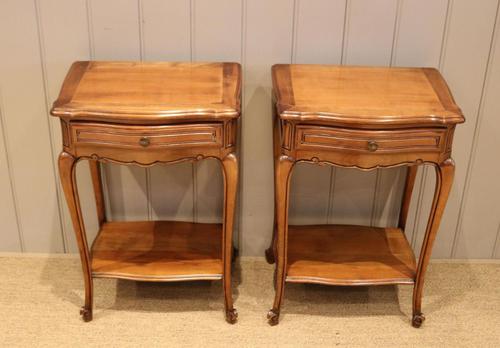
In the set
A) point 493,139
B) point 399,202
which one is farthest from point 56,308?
point 493,139

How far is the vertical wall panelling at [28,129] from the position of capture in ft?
6.79

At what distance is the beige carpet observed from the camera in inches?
82.0

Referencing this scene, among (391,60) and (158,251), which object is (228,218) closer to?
(158,251)

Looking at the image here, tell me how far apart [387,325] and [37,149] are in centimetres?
134

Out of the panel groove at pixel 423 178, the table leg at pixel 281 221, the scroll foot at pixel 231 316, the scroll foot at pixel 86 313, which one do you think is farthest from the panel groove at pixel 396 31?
the scroll foot at pixel 86 313

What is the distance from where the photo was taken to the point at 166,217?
239cm

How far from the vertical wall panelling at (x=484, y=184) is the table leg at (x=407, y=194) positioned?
226mm

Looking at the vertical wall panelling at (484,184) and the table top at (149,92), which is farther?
the vertical wall panelling at (484,184)

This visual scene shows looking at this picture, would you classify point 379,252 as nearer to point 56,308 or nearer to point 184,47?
point 184,47

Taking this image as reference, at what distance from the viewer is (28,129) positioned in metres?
2.23

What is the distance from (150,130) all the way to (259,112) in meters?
0.54

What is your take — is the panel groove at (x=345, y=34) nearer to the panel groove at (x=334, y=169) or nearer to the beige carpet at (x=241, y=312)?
the panel groove at (x=334, y=169)

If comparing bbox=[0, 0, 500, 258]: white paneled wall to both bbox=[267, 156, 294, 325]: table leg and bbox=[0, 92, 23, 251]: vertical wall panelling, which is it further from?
bbox=[267, 156, 294, 325]: table leg

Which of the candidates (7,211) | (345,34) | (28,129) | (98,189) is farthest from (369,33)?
(7,211)
